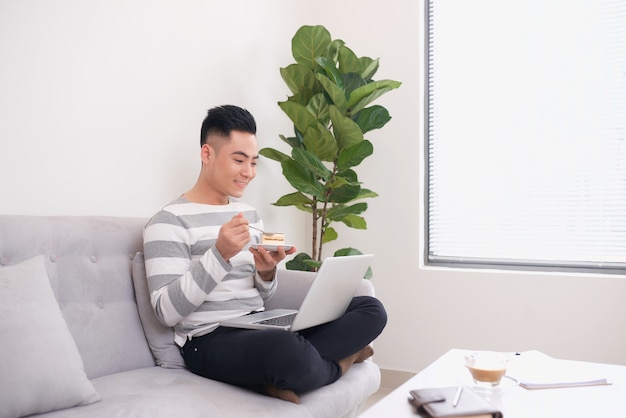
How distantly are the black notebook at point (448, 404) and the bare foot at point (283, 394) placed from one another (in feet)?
1.33

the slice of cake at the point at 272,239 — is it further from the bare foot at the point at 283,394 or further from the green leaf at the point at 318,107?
the green leaf at the point at 318,107

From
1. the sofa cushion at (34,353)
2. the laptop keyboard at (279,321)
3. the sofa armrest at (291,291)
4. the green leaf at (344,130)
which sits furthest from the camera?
the green leaf at (344,130)

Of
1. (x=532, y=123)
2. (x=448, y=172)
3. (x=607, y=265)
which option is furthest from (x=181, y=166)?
(x=607, y=265)

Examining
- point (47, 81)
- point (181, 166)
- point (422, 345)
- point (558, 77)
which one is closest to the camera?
point (47, 81)

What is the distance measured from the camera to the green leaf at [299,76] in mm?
Answer: 2904

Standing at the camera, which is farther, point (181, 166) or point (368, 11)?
point (368, 11)

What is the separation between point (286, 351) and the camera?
1.57 metres

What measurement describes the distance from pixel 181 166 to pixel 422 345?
64.6 inches

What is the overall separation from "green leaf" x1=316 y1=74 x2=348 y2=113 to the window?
78 centimetres

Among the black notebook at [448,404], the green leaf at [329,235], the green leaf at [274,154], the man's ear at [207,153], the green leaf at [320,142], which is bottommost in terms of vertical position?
the black notebook at [448,404]

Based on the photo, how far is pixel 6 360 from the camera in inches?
51.1

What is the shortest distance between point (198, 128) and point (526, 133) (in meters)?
1.70

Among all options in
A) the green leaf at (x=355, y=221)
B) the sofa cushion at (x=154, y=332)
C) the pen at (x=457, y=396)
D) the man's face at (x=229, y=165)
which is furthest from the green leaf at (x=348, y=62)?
the pen at (x=457, y=396)

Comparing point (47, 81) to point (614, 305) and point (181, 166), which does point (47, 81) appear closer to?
point (181, 166)
